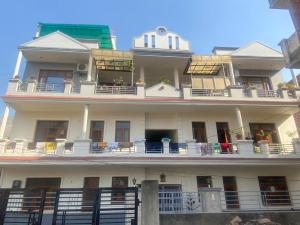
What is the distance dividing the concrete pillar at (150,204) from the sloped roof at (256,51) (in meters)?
12.4

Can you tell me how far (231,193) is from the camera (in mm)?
13703

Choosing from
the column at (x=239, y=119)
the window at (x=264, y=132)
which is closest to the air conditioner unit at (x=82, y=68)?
the column at (x=239, y=119)

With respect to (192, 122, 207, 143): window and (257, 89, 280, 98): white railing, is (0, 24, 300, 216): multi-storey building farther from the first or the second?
(257, 89, 280, 98): white railing

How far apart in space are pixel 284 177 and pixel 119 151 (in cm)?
952

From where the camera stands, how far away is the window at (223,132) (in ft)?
50.0

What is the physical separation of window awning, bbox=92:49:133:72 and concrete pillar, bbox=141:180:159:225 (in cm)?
999

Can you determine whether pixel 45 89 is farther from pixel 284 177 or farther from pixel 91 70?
pixel 284 177

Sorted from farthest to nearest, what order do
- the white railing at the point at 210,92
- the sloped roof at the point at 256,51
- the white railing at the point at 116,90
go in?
the sloped roof at the point at 256,51
the white railing at the point at 210,92
the white railing at the point at 116,90

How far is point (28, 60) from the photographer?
16.4m

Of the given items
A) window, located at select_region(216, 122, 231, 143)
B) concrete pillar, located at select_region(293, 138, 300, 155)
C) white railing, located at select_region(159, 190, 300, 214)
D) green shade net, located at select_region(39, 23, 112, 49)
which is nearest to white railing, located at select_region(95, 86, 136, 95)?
green shade net, located at select_region(39, 23, 112, 49)

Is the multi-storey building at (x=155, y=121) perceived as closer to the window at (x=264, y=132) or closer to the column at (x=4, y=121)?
the window at (x=264, y=132)

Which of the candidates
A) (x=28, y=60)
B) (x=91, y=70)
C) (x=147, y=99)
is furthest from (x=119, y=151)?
(x=28, y=60)

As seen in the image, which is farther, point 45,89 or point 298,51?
point 45,89

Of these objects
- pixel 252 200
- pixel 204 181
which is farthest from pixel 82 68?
pixel 252 200
